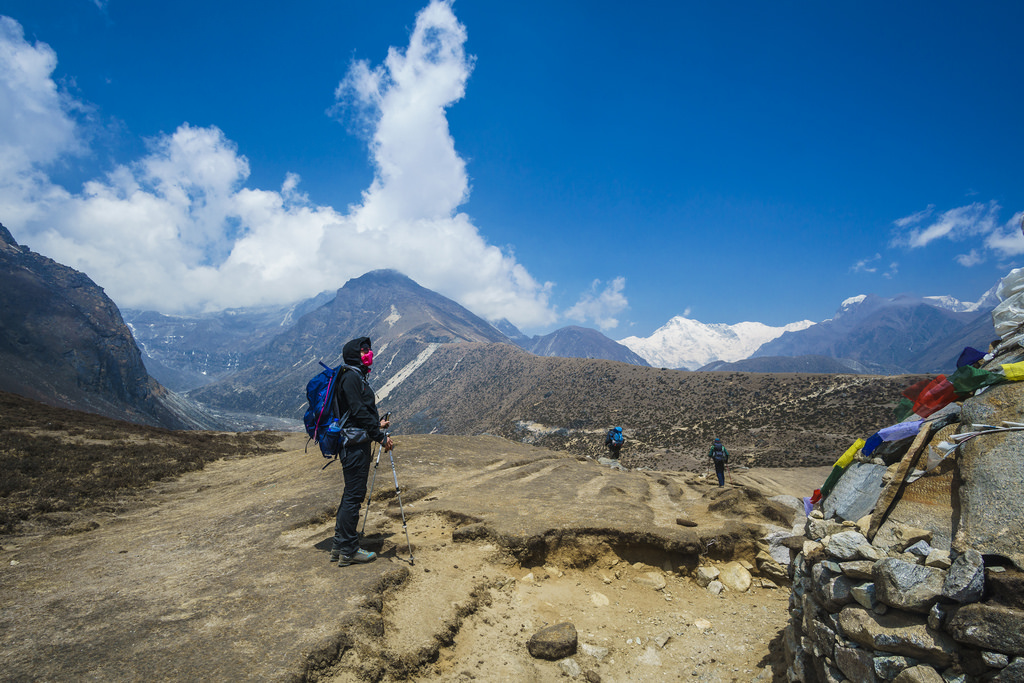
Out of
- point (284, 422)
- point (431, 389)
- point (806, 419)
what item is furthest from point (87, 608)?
point (284, 422)

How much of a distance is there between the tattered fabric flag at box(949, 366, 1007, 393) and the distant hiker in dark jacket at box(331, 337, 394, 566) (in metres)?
7.36

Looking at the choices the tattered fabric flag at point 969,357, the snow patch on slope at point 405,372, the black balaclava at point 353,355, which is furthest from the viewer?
the snow patch on slope at point 405,372

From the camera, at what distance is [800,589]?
5.20 meters

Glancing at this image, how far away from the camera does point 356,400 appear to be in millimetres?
6332

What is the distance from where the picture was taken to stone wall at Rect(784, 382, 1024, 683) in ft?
10.3

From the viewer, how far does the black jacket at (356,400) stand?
6328 millimetres

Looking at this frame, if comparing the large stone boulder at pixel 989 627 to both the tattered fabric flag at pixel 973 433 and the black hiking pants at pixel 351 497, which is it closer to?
the tattered fabric flag at pixel 973 433

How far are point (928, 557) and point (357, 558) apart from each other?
21.6 ft

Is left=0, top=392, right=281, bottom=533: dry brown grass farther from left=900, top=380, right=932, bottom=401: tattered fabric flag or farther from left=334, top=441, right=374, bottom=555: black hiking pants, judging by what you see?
left=900, top=380, right=932, bottom=401: tattered fabric flag

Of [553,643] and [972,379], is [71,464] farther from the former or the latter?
[972,379]

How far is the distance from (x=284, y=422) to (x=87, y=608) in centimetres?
18228

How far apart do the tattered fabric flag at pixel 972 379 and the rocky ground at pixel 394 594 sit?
4203 millimetres

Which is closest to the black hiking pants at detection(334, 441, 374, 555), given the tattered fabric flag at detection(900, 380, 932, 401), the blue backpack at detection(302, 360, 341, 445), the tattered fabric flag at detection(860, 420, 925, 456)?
the blue backpack at detection(302, 360, 341, 445)

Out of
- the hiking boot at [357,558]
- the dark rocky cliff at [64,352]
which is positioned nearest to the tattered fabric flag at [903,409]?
the hiking boot at [357,558]
